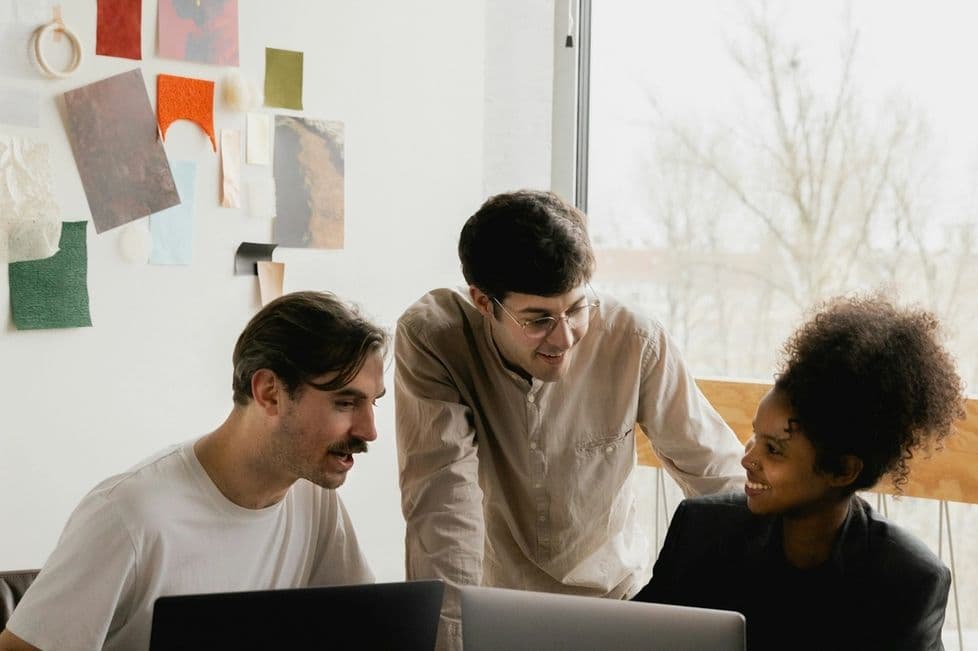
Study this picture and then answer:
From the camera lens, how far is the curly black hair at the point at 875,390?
151cm

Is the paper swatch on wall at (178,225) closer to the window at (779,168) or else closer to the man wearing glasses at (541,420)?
the man wearing glasses at (541,420)

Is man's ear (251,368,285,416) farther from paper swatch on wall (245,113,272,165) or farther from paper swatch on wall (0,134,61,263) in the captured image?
paper swatch on wall (245,113,272,165)

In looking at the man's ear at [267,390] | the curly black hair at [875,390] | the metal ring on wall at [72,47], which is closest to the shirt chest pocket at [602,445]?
the curly black hair at [875,390]

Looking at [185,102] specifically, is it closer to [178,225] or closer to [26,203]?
[178,225]

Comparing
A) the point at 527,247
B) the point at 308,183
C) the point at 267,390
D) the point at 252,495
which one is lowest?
the point at 252,495

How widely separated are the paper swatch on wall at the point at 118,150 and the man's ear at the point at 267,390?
0.89 meters

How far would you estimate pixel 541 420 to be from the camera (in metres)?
1.90

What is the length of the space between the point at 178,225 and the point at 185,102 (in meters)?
0.27

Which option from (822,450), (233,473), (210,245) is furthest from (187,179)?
(822,450)

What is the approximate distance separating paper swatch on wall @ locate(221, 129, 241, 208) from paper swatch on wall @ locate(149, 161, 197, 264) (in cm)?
8

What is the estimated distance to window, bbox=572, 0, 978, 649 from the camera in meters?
2.62

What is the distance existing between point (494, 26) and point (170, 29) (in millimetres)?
1022

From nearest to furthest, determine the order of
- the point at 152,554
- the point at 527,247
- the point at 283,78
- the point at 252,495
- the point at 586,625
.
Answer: the point at 586,625
the point at 152,554
the point at 252,495
the point at 527,247
the point at 283,78

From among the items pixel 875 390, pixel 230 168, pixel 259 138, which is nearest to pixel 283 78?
pixel 259 138
